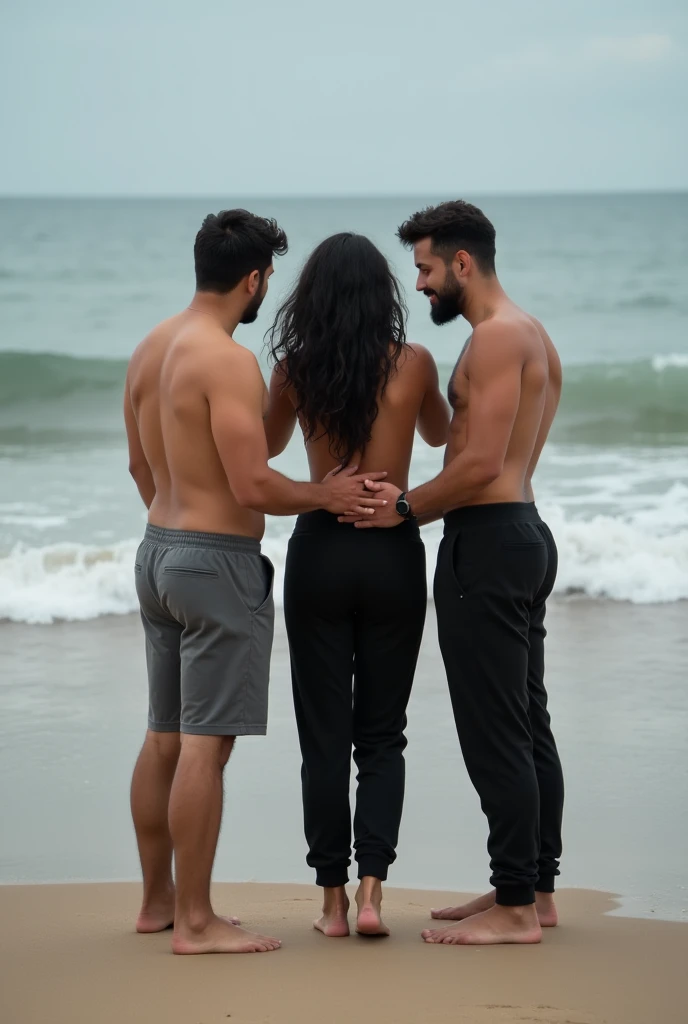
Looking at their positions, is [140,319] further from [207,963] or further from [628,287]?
[207,963]

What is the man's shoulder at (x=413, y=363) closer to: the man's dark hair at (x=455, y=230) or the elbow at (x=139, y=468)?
the man's dark hair at (x=455, y=230)

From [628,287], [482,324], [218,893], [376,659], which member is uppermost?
[628,287]

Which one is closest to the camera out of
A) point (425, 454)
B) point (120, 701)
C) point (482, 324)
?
point (482, 324)

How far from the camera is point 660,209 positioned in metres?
42.3

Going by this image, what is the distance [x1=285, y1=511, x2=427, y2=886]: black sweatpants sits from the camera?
2.80 metres

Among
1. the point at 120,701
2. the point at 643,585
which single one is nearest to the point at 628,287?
the point at 643,585

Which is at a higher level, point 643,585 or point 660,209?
point 660,209

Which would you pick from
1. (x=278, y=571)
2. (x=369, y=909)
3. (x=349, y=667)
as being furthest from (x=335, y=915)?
(x=278, y=571)

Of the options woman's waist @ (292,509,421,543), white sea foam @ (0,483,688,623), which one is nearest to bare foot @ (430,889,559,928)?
woman's waist @ (292,509,421,543)

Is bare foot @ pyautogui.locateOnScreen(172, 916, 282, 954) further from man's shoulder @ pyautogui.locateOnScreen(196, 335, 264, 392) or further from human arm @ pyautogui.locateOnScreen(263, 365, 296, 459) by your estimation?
man's shoulder @ pyautogui.locateOnScreen(196, 335, 264, 392)

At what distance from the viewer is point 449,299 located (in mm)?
2875

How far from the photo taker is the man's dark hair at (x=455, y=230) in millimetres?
2814

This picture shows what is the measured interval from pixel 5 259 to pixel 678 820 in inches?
950

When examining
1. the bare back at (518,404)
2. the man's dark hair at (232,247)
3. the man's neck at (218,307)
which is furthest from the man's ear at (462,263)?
the man's neck at (218,307)
